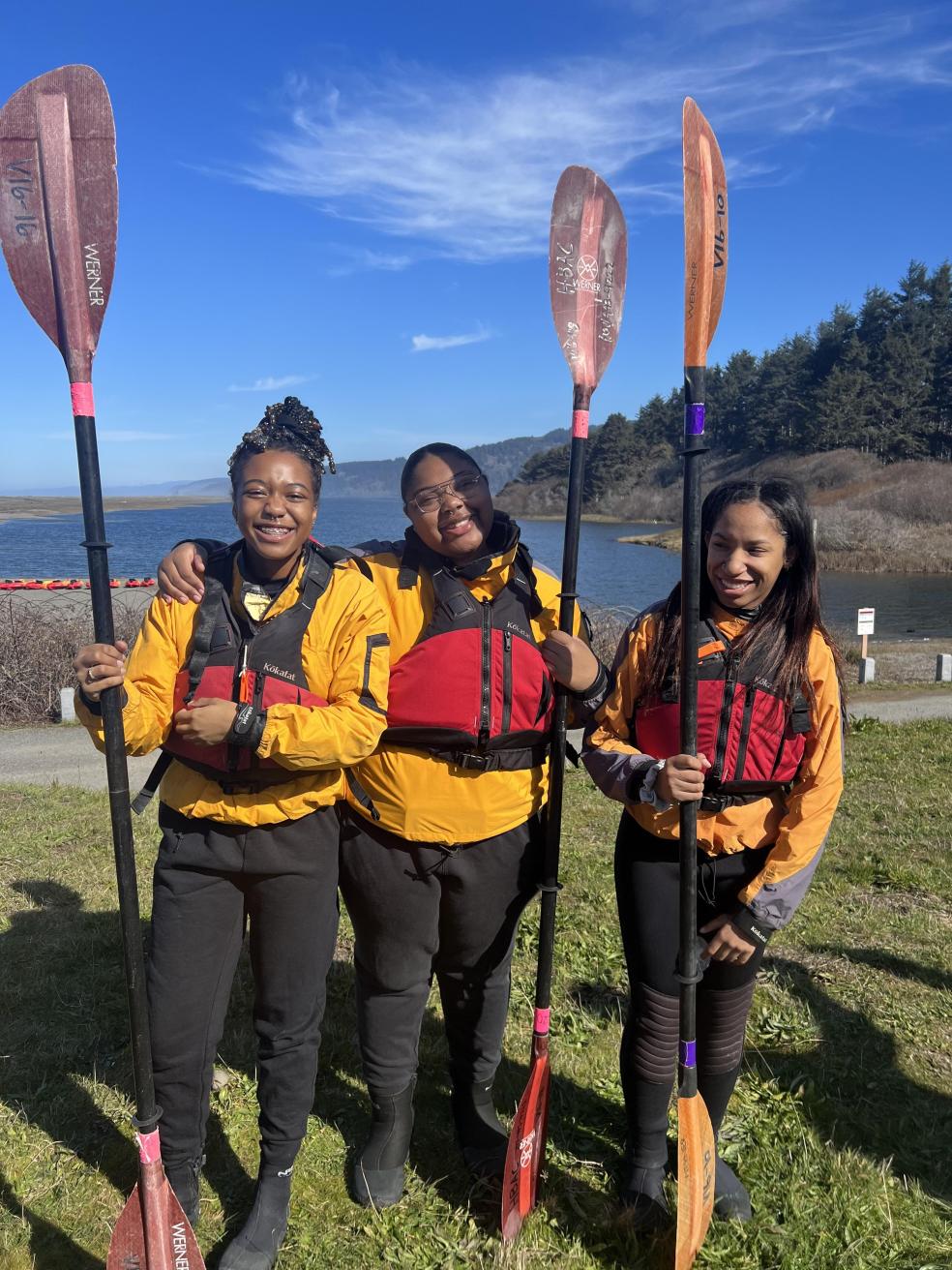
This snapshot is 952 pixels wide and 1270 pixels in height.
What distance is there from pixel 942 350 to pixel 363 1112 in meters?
72.3

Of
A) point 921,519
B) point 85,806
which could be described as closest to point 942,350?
point 921,519

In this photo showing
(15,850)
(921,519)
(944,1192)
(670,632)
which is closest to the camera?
(670,632)

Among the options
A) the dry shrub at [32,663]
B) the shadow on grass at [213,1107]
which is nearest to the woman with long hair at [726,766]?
the shadow on grass at [213,1107]

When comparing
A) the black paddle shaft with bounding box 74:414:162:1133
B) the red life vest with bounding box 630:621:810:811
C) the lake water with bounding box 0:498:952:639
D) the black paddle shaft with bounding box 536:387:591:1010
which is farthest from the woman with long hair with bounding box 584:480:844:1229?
the lake water with bounding box 0:498:952:639

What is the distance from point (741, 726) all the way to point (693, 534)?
0.60 m

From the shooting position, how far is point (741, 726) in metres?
2.59

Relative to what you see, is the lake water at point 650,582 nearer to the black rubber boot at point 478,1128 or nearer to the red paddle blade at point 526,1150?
the black rubber boot at point 478,1128

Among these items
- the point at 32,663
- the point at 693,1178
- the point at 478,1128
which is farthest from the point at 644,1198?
the point at 32,663

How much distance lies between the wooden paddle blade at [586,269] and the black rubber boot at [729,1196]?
2.67 metres

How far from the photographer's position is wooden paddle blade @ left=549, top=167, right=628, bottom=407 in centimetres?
298

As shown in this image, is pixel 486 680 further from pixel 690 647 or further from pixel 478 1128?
pixel 478 1128

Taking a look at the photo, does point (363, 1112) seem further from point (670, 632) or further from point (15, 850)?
point (15, 850)

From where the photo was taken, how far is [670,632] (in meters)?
2.69

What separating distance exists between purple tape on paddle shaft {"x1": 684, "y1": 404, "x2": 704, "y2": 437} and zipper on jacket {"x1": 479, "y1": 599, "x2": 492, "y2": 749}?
814 mm
